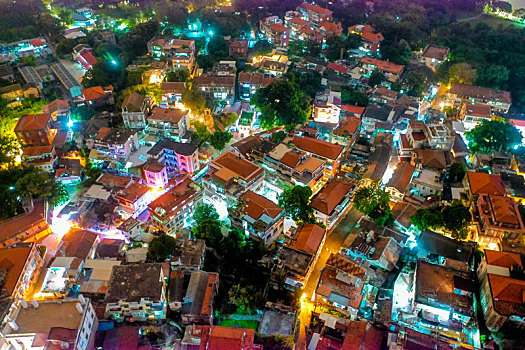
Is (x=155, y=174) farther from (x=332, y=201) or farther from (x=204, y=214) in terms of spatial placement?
(x=332, y=201)

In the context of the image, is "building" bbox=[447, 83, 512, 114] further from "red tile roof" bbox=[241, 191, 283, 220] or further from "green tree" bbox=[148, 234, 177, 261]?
"green tree" bbox=[148, 234, 177, 261]

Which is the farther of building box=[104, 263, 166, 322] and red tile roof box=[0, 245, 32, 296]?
red tile roof box=[0, 245, 32, 296]

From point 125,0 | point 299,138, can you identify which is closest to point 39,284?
point 299,138

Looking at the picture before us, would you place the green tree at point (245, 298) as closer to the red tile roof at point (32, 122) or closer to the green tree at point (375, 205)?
the green tree at point (375, 205)

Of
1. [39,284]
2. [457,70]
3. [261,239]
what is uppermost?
[457,70]

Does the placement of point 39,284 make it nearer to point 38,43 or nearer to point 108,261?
point 108,261

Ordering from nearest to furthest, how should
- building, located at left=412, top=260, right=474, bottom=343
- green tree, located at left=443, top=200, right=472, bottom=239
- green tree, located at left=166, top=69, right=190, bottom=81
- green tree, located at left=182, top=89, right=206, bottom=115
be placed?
building, located at left=412, top=260, right=474, bottom=343, green tree, located at left=443, top=200, right=472, bottom=239, green tree, located at left=182, top=89, right=206, bottom=115, green tree, located at left=166, top=69, right=190, bottom=81

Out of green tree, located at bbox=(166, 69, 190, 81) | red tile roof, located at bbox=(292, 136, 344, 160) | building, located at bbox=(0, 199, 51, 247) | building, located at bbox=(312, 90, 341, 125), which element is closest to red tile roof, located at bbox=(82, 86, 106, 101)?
green tree, located at bbox=(166, 69, 190, 81)

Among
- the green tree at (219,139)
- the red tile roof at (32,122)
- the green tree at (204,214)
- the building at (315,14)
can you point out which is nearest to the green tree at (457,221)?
the green tree at (204,214)
